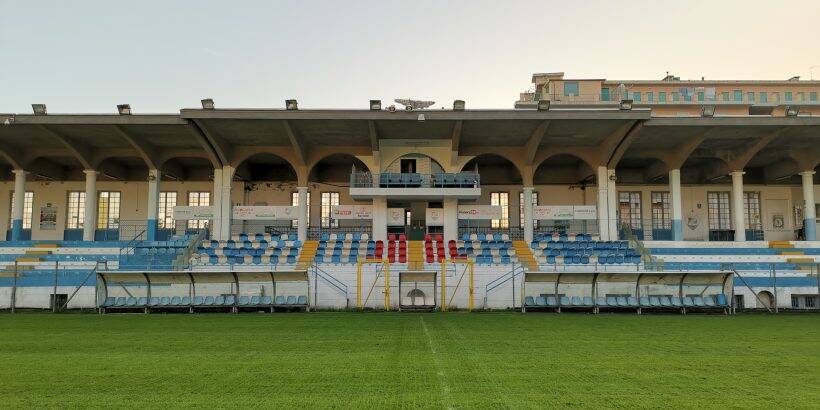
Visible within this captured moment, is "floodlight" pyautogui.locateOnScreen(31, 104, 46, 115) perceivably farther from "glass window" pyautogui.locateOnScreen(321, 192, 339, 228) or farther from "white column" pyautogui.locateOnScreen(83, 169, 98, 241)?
"glass window" pyautogui.locateOnScreen(321, 192, 339, 228)

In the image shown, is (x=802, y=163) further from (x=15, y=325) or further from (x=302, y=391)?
(x=15, y=325)

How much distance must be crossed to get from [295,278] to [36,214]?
2058 centimetres

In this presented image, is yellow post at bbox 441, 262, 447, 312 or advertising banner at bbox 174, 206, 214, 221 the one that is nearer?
yellow post at bbox 441, 262, 447, 312

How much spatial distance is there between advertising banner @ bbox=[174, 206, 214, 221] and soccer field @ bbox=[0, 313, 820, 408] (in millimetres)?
13624

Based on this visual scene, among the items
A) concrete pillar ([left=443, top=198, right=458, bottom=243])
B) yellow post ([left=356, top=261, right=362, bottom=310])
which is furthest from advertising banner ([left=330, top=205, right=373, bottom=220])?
yellow post ([left=356, top=261, right=362, bottom=310])

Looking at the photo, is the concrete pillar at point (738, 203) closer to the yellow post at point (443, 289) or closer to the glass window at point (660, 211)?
the glass window at point (660, 211)

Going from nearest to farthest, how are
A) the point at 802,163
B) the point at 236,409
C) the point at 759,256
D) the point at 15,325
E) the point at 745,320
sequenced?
the point at 236,409, the point at 15,325, the point at 745,320, the point at 759,256, the point at 802,163

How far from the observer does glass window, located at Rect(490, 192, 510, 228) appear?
33.4 m

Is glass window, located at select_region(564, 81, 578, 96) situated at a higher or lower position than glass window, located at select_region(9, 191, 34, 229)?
higher

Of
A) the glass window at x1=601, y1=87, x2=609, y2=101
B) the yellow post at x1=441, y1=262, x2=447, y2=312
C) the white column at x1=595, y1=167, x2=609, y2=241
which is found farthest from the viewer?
the glass window at x1=601, y1=87, x2=609, y2=101

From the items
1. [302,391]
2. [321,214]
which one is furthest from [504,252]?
[302,391]

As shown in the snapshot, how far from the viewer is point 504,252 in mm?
26469

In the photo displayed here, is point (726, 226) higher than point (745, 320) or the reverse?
higher

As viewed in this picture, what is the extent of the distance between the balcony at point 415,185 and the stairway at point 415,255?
7.86 ft
